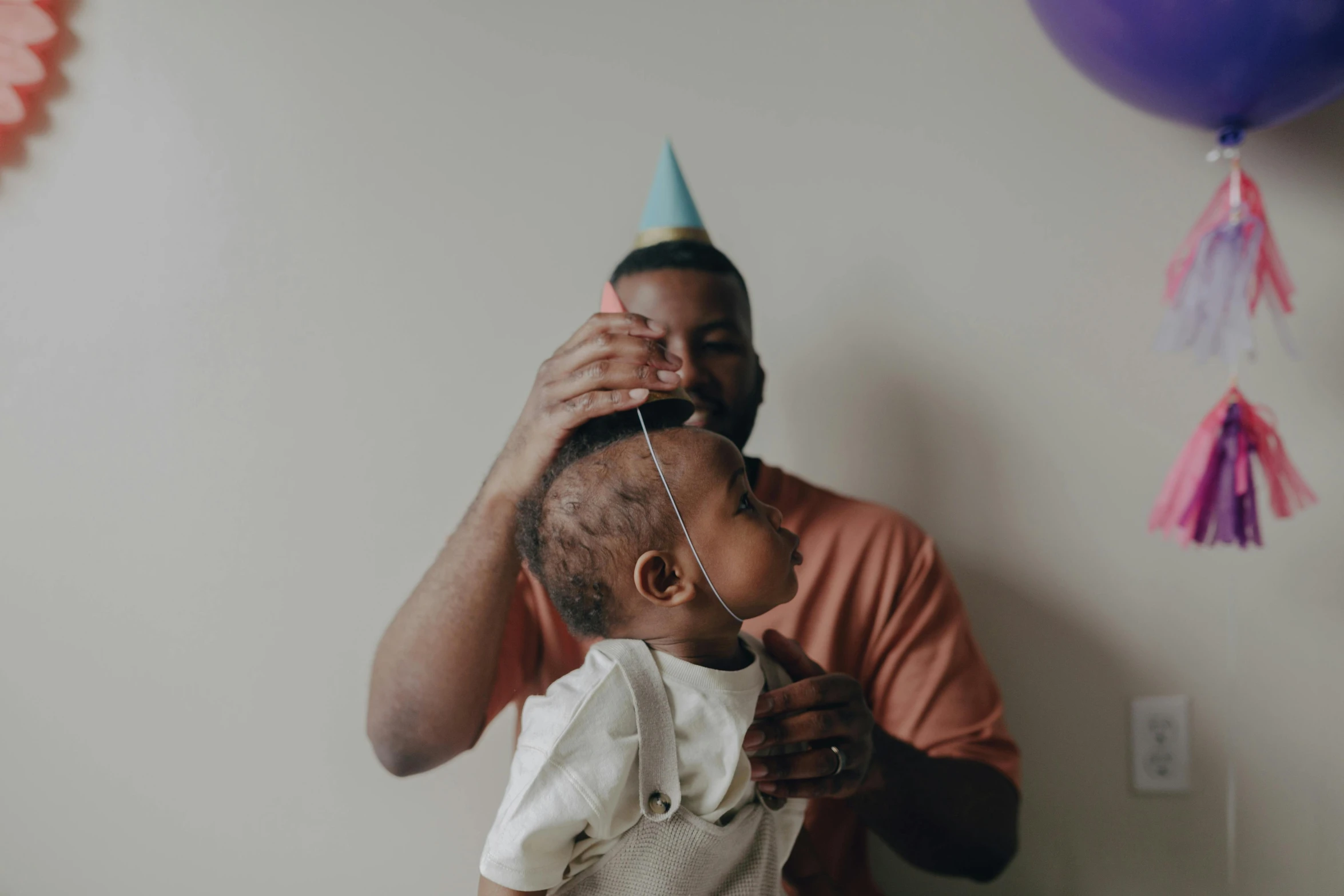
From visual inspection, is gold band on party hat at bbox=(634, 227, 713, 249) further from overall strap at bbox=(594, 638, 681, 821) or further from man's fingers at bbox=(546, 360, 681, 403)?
overall strap at bbox=(594, 638, 681, 821)

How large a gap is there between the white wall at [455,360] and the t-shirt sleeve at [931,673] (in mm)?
163

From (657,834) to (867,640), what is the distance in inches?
19.3

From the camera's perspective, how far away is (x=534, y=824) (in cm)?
74

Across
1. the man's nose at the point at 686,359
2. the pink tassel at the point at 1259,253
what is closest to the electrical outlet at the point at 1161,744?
the pink tassel at the point at 1259,253

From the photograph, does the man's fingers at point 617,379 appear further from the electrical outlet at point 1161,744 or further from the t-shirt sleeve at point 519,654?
the electrical outlet at point 1161,744

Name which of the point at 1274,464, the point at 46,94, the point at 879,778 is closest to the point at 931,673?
the point at 879,778

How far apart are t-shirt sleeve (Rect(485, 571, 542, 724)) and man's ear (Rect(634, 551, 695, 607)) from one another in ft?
1.25

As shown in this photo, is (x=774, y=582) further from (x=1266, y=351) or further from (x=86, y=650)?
(x=86, y=650)

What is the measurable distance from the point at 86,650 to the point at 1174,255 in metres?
1.60

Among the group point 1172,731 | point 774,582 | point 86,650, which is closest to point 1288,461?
point 1172,731

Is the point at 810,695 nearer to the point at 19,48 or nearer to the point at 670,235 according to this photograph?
the point at 670,235

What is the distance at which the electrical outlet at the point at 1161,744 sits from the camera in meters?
1.29

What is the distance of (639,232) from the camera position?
3.96 feet

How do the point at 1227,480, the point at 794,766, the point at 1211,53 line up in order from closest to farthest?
the point at 794,766 < the point at 1211,53 < the point at 1227,480
